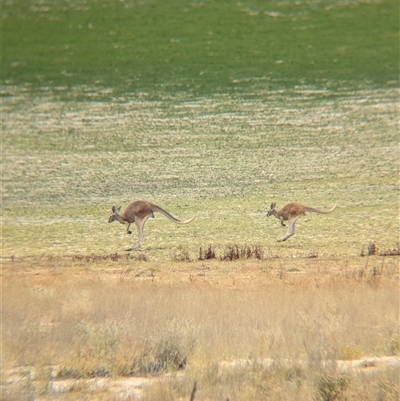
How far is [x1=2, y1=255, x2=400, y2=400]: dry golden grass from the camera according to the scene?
192 inches

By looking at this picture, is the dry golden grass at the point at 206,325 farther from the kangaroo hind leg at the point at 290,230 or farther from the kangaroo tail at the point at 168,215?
Answer: the kangaroo tail at the point at 168,215

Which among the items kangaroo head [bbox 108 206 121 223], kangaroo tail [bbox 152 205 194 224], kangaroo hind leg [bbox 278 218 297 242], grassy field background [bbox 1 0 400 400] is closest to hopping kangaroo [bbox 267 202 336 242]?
kangaroo hind leg [bbox 278 218 297 242]

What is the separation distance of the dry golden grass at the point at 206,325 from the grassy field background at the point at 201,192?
2cm

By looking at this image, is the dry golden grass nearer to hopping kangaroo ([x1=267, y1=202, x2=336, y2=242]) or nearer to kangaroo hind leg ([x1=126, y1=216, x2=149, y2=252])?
kangaroo hind leg ([x1=126, y1=216, x2=149, y2=252])

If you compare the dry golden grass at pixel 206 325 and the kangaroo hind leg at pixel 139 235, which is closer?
the dry golden grass at pixel 206 325

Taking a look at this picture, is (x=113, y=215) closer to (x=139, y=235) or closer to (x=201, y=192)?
(x=139, y=235)

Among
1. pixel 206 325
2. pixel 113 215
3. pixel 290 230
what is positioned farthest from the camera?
pixel 290 230

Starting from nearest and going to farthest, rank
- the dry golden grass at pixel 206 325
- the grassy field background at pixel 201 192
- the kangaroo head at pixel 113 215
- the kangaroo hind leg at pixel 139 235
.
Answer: the dry golden grass at pixel 206 325 → the grassy field background at pixel 201 192 → the kangaroo head at pixel 113 215 → the kangaroo hind leg at pixel 139 235

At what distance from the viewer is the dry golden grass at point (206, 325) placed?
4.87m

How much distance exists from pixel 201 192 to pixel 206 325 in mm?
3426

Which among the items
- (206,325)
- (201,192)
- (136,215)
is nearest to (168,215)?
(136,215)

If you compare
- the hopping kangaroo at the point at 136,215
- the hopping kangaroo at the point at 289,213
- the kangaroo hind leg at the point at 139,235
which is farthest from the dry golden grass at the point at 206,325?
the hopping kangaroo at the point at 289,213

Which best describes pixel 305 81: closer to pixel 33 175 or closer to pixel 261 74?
pixel 261 74

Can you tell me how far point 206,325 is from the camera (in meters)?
5.88
